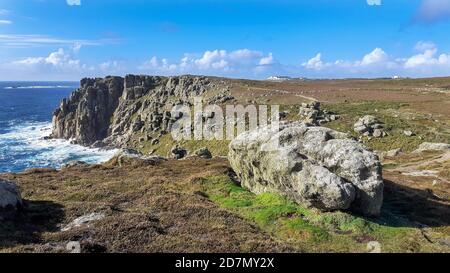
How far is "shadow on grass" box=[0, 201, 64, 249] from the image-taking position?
68.6 feet

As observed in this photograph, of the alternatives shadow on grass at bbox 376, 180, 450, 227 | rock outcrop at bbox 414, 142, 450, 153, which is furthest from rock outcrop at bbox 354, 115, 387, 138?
shadow on grass at bbox 376, 180, 450, 227

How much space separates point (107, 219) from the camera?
80.7 ft

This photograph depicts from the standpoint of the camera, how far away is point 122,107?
572 ft

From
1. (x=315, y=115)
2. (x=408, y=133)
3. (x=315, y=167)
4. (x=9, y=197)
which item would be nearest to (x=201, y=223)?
(x=315, y=167)

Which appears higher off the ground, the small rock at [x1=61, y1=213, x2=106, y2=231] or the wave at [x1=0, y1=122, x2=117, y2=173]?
the small rock at [x1=61, y1=213, x2=106, y2=231]

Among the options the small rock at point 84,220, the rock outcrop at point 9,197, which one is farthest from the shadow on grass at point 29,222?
the small rock at point 84,220

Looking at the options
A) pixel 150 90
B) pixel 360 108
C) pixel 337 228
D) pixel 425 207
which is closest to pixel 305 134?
pixel 337 228

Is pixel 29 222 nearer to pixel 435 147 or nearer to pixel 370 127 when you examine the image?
pixel 435 147

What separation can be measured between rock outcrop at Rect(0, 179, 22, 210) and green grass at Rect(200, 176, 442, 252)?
1431 cm

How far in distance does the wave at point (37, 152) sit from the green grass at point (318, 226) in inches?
3584

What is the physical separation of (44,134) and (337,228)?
15630 centimetres

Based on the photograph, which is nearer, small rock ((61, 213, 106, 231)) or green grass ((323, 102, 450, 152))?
small rock ((61, 213, 106, 231))

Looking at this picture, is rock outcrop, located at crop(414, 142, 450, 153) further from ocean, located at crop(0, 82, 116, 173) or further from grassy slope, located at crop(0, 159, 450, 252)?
ocean, located at crop(0, 82, 116, 173)

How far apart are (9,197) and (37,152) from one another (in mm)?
108887
